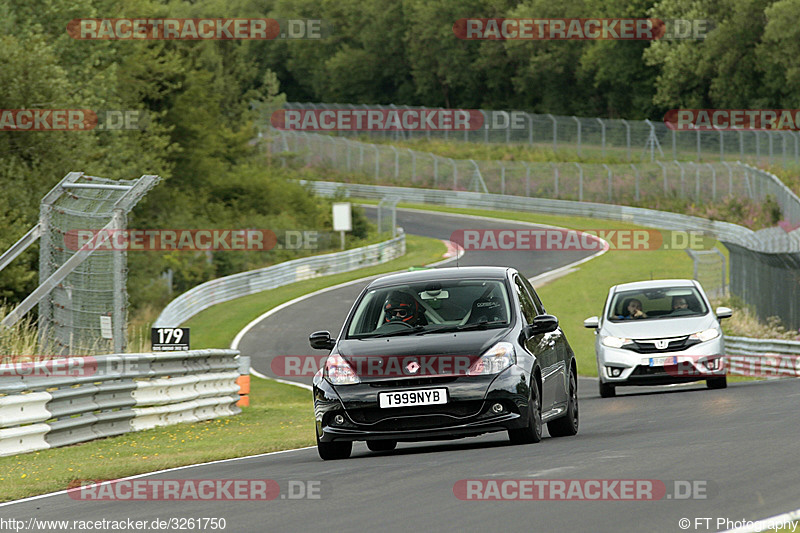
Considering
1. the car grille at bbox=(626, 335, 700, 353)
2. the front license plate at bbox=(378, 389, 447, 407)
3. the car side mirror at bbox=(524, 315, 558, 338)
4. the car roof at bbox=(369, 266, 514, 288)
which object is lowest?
the car grille at bbox=(626, 335, 700, 353)

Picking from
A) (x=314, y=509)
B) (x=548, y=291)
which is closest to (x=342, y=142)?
(x=548, y=291)

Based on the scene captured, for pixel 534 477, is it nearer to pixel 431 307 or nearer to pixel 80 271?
pixel 431 307

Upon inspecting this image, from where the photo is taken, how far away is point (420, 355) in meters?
10.9

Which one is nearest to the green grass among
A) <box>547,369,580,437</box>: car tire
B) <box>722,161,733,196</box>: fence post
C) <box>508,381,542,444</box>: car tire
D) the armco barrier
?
<box>722,161,733,196</box>: fence post

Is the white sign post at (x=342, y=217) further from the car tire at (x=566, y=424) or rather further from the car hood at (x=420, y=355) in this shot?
the car hood at (x=420, y=355)

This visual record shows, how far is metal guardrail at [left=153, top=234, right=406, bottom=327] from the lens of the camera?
39938 mm

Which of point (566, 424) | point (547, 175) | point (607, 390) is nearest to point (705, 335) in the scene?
point (607, 390)

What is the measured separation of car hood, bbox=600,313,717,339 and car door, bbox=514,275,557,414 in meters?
6.75

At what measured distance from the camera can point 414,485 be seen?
896 cm

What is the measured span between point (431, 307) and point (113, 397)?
5.26m

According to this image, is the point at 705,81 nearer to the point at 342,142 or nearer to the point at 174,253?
the point at 342,142

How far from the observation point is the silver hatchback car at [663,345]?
18.9 m

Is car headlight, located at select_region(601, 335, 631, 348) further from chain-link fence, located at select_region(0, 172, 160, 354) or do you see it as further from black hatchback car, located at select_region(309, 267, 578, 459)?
black hatchback car, located at select_region(309, 267, 578, 459)

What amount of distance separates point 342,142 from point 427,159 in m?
7.41
